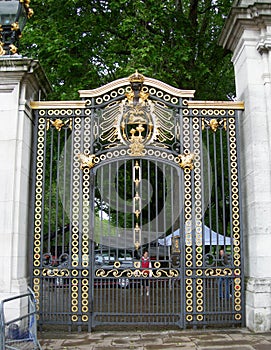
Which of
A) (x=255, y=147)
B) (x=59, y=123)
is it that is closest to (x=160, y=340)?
(x=255, y=147)

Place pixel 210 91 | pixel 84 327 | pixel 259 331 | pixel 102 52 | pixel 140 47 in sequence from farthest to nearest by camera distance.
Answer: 1. pixel 210 91
2. pixel 102 52
3. pixel 140 47
4. pixel 84 327
5. pixel 259 331

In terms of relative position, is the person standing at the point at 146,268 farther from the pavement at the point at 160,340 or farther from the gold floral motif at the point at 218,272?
the gold floral motif at the point at 218,272

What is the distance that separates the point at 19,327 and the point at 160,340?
1969 mm

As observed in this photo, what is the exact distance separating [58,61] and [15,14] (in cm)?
414

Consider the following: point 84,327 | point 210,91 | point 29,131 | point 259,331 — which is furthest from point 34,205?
point 210,91

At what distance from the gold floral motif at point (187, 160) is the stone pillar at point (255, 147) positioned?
91 cm

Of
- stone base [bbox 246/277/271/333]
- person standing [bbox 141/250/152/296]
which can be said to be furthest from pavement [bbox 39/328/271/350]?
person standing [bbox 141/250/152/296]

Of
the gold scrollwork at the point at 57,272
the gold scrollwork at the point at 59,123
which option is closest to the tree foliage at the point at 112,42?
the gold scrollwork at the point at 59,123

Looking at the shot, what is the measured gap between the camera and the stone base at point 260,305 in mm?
6648

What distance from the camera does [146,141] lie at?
7.54m

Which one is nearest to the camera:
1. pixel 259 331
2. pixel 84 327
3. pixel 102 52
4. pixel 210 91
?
pixel 259 331

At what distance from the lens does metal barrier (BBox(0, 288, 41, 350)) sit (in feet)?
16.2

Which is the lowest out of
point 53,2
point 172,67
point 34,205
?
point 34,205

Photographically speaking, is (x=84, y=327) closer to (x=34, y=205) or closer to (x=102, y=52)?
(x=34, y=205)
